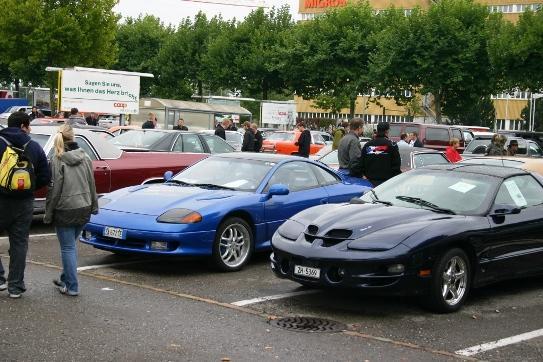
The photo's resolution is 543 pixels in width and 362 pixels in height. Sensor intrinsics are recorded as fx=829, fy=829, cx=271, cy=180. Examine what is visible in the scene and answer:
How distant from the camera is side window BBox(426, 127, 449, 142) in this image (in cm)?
2827

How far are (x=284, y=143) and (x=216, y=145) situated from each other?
557 inches

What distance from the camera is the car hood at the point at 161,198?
927 centimetres

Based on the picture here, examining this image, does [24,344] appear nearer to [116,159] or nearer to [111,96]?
[116,159]

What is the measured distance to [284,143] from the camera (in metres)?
31.2

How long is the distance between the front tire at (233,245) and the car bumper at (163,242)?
0.53ft

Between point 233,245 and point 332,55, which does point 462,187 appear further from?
point 332,55

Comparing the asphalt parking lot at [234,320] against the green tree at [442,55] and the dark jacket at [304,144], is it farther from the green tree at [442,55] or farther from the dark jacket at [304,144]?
the green tree at [442,55]

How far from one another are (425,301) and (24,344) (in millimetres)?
3575

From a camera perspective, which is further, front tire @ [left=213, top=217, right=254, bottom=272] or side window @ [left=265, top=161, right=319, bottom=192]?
side window @ [left=265, top=161, right=319, bottom=192]

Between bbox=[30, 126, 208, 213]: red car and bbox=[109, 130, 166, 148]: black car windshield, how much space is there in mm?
2093

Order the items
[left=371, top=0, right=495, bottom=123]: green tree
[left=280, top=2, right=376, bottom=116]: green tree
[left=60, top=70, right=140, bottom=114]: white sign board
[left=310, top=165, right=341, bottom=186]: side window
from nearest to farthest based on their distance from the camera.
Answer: [left=310, top=165, right=341, bottom=186]: side window → [left=60, top=70, right=140, bottom=114]: white sign board → [left=371, top=0, right=495, bottom=123]: green tree → [left=280, top=2, right=376, bottom=116]: green tree

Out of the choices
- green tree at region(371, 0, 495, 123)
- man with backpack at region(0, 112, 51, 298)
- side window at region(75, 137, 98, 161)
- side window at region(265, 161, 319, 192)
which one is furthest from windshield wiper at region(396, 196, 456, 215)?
green tree at region(371, 0, 495, 123)

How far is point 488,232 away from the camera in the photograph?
319 inches

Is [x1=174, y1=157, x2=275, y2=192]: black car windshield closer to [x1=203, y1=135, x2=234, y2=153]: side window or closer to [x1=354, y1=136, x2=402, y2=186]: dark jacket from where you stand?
[x1=354, y1=136, x2=402, y2=186]: dark jacket
